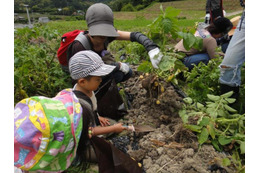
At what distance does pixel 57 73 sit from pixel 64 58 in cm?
28

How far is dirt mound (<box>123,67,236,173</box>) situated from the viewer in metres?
1.35

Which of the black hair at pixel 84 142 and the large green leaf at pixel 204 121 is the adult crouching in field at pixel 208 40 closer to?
the large green leaf at pixel 204 121

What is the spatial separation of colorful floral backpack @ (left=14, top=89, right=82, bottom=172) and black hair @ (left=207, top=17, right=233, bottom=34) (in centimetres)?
226

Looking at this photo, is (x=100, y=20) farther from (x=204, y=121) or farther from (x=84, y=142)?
(x=204, y=121)

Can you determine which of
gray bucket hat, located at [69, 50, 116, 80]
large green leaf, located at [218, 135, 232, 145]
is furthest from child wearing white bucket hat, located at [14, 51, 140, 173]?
large green leaf, located at [218, 135, 232, 145]

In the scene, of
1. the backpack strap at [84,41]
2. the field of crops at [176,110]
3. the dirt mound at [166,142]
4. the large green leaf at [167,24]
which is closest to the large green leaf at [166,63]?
the field of crops at [176,110]

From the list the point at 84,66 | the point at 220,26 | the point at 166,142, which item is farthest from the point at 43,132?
the point at 220,26

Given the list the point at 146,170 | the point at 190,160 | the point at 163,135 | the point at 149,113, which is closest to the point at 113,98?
the point at 149,113

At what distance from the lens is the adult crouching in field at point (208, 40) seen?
2.46 m

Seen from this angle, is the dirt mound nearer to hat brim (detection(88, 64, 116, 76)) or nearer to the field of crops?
the field of crops

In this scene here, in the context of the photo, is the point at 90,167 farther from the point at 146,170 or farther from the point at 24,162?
the point at 24,162

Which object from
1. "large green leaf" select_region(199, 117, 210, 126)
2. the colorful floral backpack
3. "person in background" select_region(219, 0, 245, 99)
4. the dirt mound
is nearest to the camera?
the colorful floral backpack

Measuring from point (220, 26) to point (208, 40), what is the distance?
0.33 m

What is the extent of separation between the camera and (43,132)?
3.17ft
